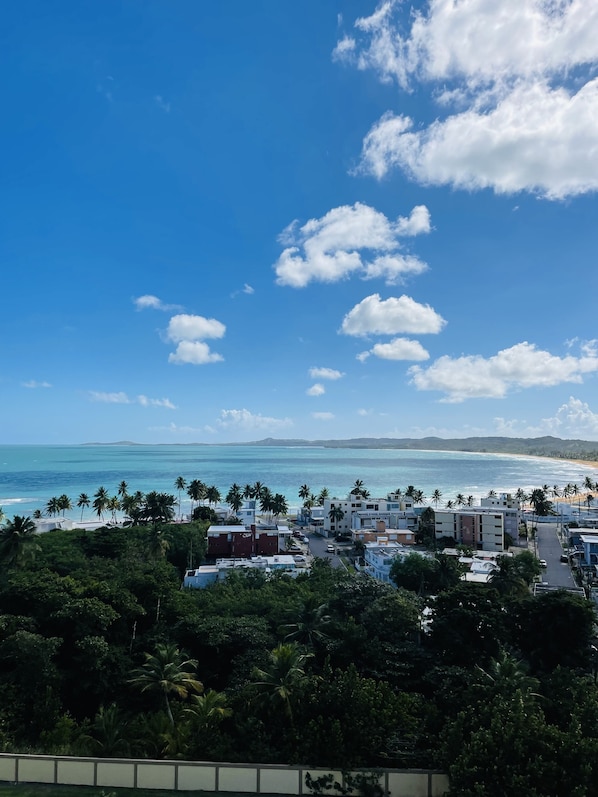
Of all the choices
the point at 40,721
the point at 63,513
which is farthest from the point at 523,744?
the point at 63,513

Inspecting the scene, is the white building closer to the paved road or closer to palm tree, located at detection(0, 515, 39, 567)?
palm tree, located at detection(0, 515, 39, 567)

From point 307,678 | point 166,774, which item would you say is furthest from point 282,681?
point 166,774

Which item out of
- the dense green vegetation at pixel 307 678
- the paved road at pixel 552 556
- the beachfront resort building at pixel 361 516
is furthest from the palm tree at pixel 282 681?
the beachfront resort building at pixel 361 516

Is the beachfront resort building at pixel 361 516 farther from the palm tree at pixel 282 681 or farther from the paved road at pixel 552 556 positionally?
the palm tree at pixel 282 681

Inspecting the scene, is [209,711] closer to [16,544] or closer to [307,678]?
[307,678]

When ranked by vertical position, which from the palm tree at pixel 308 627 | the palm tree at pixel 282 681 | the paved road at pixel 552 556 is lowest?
the paved road at pixel 552 556
